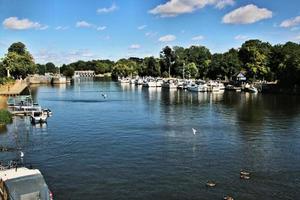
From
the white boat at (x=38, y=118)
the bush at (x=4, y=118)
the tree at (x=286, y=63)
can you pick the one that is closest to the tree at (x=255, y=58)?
the tree at (x=286, y=63)

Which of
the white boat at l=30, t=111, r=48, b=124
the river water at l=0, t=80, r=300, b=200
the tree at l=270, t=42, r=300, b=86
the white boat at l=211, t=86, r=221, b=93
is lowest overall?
the river water at l=0, t=80, r=300, b=200

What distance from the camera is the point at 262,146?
1960 inches

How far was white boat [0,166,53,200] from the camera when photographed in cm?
2488

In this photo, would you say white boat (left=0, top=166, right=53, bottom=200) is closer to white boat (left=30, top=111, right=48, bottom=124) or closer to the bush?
the bush

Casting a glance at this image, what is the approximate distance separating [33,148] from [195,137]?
21519 millimetres

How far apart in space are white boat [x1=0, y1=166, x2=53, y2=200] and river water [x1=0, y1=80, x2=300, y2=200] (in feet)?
21.7

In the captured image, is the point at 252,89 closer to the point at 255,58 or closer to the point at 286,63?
the point at 286,63

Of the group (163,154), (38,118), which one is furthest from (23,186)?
(38,118)

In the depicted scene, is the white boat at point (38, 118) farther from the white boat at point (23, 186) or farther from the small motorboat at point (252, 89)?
the small motorboat at point (252, 89)

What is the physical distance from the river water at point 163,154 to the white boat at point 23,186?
6.60 meters

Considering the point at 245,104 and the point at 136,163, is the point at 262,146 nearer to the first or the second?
the point at 136,163

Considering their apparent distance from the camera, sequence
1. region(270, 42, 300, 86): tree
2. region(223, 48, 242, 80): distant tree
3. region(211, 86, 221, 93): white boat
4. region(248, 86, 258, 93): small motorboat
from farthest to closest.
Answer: region(223, 48, 242, 80): distant tree
region(211, 86, 221, 93): white boat
region(248, 86, 258, 93): small motorboat
region(270, 42, 300, 86): tree

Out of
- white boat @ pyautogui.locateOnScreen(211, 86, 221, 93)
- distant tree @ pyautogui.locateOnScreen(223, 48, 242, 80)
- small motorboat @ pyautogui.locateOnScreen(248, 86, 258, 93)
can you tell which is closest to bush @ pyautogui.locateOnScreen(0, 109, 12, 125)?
white boat @ pyautogui.locateOnScreen(211, 86, 221, 93)

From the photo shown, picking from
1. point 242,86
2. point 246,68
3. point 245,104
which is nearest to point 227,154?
point 245,104
